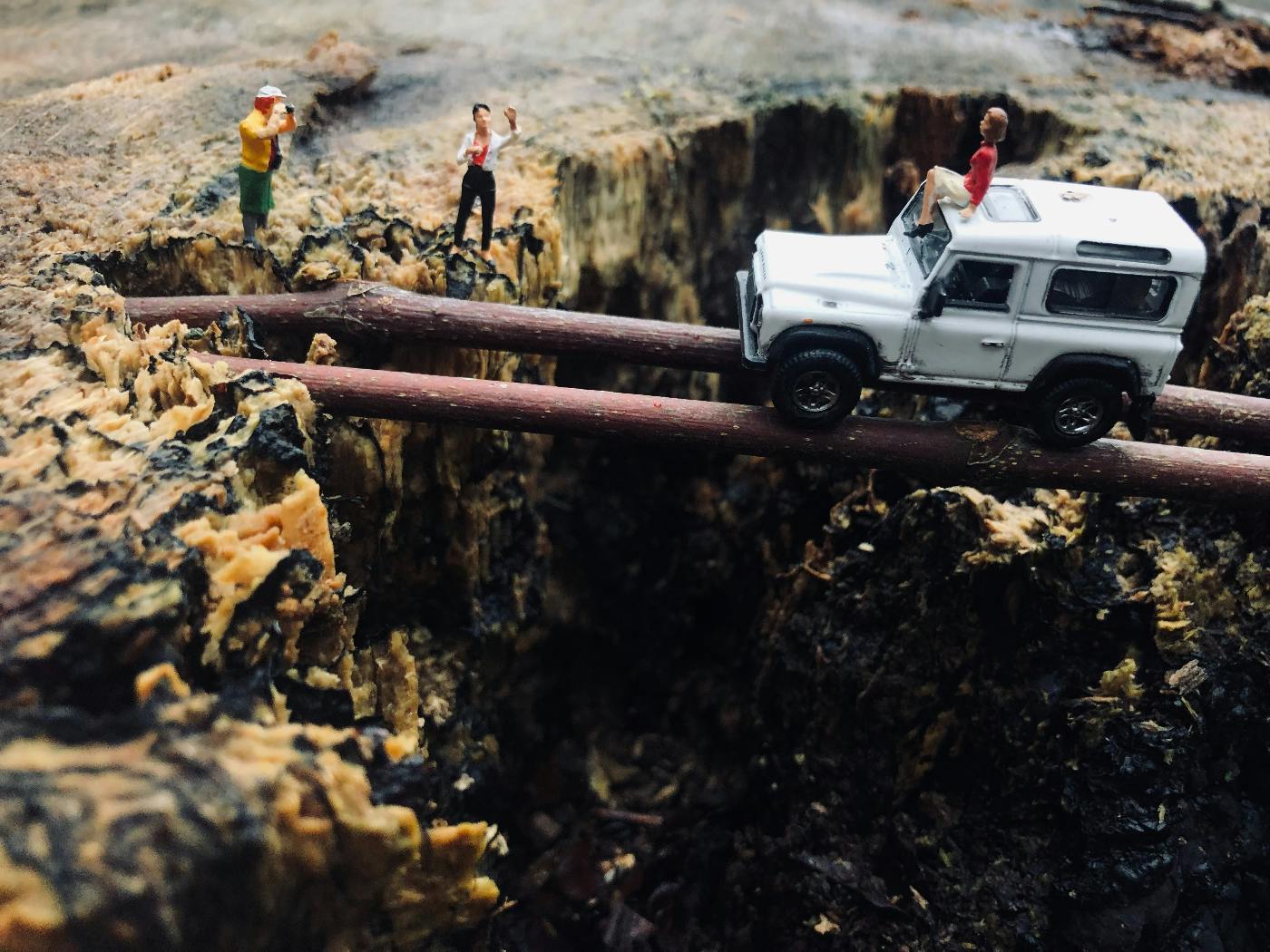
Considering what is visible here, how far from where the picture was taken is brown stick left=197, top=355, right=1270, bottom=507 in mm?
6195

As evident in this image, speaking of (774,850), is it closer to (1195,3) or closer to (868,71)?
(868,71)

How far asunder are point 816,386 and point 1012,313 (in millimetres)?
1313

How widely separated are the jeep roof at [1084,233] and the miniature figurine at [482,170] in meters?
3.46

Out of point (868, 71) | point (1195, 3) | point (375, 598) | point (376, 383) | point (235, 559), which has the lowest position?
point (375, 598)

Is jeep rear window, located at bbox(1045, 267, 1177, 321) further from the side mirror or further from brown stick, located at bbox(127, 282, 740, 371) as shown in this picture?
brown stick, located at bbox(127, 282, 740, 371)

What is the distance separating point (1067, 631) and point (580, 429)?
4.32m

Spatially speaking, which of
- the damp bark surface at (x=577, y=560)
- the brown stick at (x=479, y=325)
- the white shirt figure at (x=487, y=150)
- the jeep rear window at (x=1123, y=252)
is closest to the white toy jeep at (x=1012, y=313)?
the jeep rear window at (x=1123, y=252)

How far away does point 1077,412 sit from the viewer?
6062 mm

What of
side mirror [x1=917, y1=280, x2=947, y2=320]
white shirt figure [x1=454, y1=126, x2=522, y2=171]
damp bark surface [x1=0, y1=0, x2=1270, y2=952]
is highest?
white shirt figure [x1=454, y1=126, x2=522, y2=171]

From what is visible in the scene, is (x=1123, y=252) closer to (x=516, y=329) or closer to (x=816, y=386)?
(x=816, y=386)

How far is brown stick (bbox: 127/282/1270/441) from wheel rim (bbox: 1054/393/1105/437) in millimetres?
944

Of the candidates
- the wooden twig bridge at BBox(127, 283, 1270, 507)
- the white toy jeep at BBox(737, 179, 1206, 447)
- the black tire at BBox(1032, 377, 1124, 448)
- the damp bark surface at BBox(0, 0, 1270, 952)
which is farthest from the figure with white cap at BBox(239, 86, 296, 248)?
→ the black tire at BBox(1032, 377, 1124, 448)

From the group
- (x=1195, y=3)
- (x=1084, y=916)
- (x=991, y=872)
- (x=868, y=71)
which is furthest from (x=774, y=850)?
(x=1195, y=3)

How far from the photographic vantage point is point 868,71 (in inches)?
425
